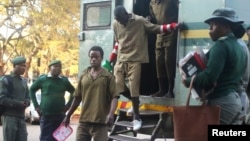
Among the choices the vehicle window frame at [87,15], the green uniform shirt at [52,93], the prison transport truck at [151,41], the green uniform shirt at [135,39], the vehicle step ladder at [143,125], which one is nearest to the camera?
the prison transport truck at [151,41]

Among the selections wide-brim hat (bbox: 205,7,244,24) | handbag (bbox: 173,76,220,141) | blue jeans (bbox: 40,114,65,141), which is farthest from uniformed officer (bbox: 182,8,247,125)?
blue jeans (bbox: 40,114,65,141)

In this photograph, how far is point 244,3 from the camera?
19.7ft

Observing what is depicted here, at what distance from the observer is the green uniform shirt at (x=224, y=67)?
3.94 metres

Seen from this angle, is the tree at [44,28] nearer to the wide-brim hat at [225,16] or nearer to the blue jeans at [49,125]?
the blue jeans at [49,125]

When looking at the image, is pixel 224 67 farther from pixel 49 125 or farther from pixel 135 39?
pixel 49 125

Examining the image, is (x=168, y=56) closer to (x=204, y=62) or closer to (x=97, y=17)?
(x=97, y=17)

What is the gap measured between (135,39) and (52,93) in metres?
1.48

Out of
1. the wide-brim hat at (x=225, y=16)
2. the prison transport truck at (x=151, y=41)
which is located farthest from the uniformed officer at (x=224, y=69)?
the prison transport truck at (x=151, y=41)

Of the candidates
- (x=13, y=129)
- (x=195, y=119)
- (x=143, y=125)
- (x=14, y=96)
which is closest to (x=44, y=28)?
(x=14, y=96)

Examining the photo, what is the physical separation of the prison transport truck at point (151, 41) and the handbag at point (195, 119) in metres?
2.07

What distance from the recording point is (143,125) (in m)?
6.35

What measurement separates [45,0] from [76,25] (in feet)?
5.23

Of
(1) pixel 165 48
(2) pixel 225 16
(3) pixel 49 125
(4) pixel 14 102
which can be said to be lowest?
→ (3) pixel 49 125

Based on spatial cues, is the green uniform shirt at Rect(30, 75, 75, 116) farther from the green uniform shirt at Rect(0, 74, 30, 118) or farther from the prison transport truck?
the prison transport truck
